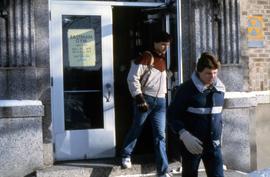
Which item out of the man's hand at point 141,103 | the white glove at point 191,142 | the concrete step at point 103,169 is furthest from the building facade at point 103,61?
the white glove at point 191,142

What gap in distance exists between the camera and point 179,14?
6934 millimetres

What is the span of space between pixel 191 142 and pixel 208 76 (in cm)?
64

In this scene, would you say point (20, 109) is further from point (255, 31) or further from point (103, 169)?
point (255, 31)

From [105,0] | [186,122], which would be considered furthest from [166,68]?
[186,122]

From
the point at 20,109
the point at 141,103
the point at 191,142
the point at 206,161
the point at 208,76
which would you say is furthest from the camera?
the point at 20,109

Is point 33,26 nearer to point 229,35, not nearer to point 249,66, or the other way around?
point 229,35

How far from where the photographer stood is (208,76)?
4.79 m

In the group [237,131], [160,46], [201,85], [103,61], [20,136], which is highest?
[160,46]

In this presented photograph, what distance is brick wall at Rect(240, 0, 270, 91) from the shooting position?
7781mm

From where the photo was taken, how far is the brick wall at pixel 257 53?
778cm

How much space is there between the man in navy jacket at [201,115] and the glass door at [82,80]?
2.49 meters

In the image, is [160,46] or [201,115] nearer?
[201,115]

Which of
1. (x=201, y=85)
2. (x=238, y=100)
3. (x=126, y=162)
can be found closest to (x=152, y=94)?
(x=126, y=162)

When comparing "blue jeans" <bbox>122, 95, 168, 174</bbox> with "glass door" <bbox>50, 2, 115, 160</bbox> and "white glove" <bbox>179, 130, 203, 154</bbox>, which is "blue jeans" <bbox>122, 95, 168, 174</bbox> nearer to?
"glass door" <bbox>50, 2, 115, 160</bbox>
